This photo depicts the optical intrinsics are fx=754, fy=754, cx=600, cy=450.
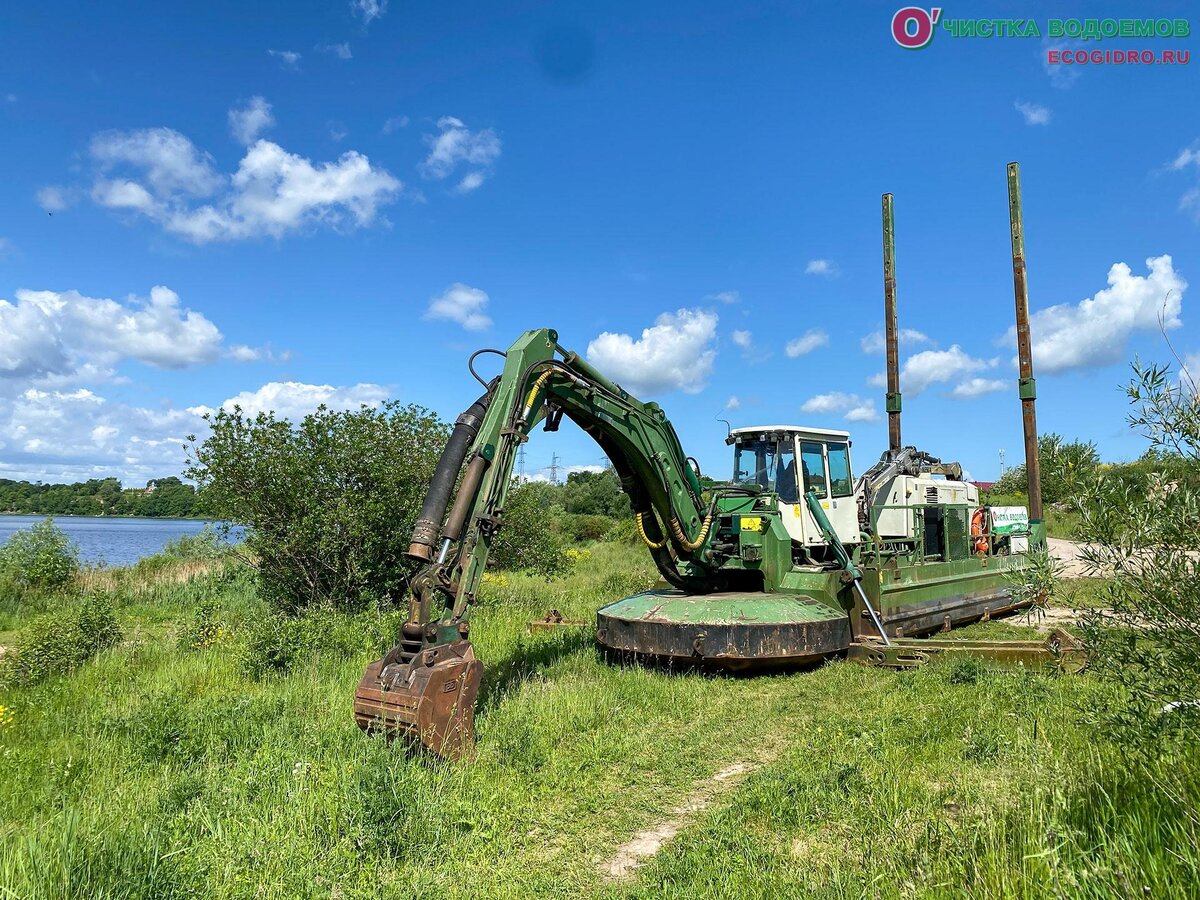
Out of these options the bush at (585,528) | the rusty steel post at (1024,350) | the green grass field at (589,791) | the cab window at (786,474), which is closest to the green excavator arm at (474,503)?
the green grass field at (589,791)

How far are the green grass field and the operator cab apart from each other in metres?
2.87

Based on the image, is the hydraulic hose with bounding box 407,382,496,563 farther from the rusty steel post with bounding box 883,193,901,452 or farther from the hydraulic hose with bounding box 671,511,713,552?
the rusty steel post with bounding box 883,193,901,452

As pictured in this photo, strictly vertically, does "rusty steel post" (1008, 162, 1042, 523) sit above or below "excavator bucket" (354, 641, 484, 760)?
above

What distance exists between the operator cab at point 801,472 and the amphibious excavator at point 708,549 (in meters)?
0.02

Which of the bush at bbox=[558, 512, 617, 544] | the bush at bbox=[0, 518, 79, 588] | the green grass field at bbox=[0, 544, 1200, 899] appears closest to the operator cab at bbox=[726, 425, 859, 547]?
the green grass field at bbox=[0, 544, 1200, 899]

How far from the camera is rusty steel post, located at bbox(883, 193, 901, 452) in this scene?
20.1 metres

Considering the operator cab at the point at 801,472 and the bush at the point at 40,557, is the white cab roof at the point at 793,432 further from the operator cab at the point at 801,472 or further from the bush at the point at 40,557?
the bush at the point at 40,557

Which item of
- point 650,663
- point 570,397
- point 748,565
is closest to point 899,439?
point 748,565

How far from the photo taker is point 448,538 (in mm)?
6398

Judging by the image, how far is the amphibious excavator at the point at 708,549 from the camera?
6117 millimetres

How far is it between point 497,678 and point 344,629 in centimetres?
244

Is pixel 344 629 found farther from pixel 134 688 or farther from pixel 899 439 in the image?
pixel 899 439

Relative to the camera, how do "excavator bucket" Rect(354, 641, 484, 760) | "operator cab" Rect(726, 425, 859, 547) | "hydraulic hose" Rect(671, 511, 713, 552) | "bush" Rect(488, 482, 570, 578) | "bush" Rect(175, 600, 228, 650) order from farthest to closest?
1. "bush" Rect(488, 482, 570, 578)
2. "operator cab" Rect(726, 425, 859, 547)
3. "bush" Rect(175, 600, 228, 650)
4. "hydraulic hose" Rect(671, 511, 713, 552)
5. "excavator bucket" Rect(354, 641, 484, 760)

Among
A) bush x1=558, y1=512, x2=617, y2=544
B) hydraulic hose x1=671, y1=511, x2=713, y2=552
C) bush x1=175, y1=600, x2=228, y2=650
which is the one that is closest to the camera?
hydraulic hose x1=671, y1=511, x2=713, y2=552
